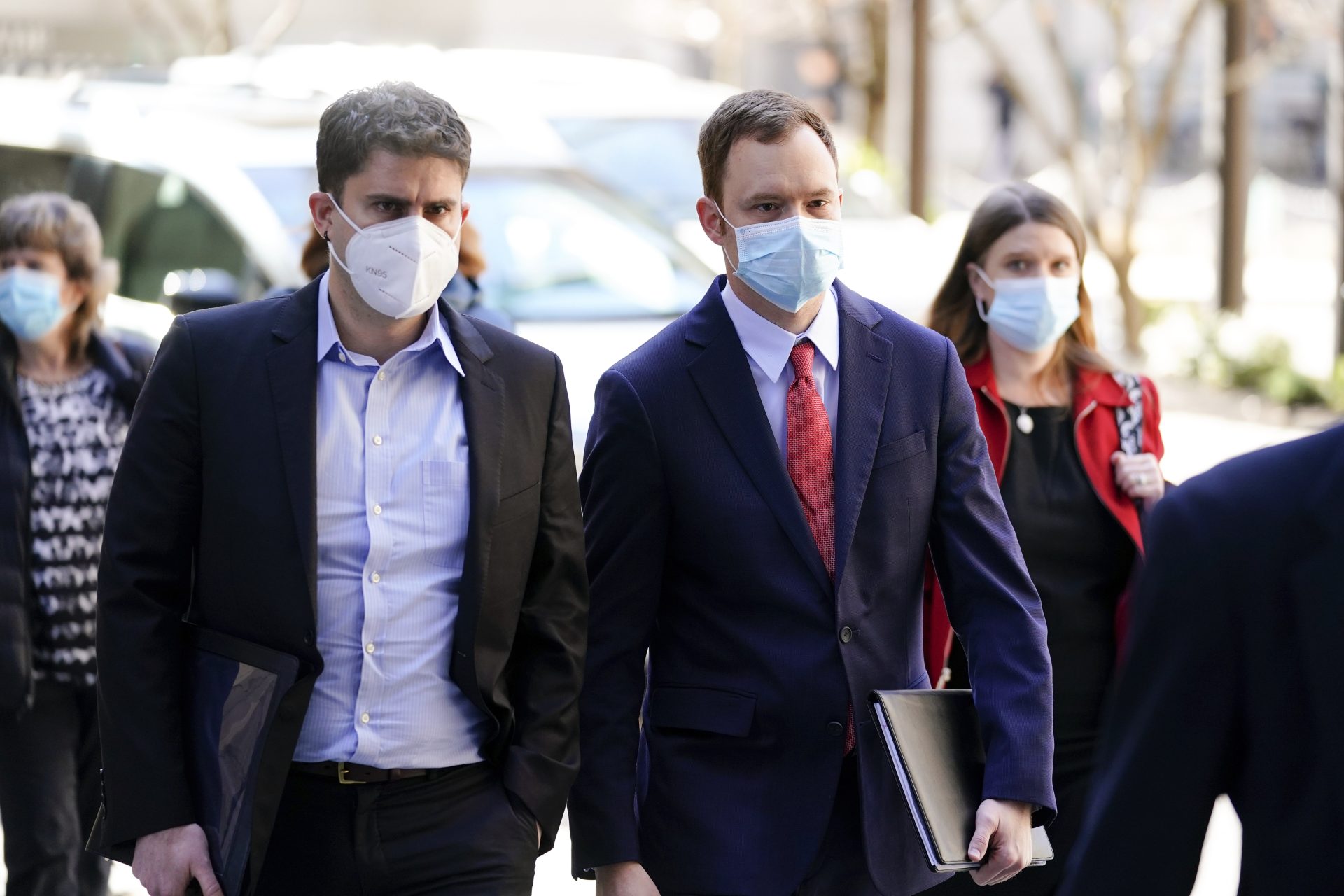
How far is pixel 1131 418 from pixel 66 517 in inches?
103

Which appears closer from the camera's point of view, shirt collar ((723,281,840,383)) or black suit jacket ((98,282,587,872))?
black suit jacket ((98,282,587,872))

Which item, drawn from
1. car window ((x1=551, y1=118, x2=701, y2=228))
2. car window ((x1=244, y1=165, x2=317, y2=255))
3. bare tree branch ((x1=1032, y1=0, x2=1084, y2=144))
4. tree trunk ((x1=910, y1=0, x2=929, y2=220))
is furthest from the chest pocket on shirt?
tree trunk ((x1=910, y1=0, x2=929, y2=220))

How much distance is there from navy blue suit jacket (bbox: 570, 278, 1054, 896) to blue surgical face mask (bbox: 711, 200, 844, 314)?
0.35 ft

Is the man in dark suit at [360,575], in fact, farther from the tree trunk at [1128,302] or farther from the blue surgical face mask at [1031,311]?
the tree trunk at [1128,302]

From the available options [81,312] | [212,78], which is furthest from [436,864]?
[212,78]

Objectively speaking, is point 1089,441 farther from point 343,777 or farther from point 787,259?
point 343,777

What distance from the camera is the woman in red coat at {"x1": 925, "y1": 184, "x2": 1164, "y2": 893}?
13.4 ft

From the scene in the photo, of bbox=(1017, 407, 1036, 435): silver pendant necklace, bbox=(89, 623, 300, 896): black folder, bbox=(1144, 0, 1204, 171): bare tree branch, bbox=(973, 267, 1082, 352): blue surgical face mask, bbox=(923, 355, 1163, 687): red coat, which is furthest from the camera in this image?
bbox=(1144, 0, 1204, 171): bare tree branch

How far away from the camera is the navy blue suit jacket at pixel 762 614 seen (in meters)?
3.23

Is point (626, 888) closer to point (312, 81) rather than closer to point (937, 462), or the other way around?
point (937, 462)

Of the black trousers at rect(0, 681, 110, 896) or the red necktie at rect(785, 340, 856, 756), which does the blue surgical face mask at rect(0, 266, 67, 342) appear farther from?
the red necktie at rect(785, 340, 856, 756)

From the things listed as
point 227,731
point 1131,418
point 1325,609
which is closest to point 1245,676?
point 1325,609

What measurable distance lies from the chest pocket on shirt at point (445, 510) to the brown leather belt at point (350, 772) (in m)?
0.36

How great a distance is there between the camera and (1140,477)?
13.6 ft
